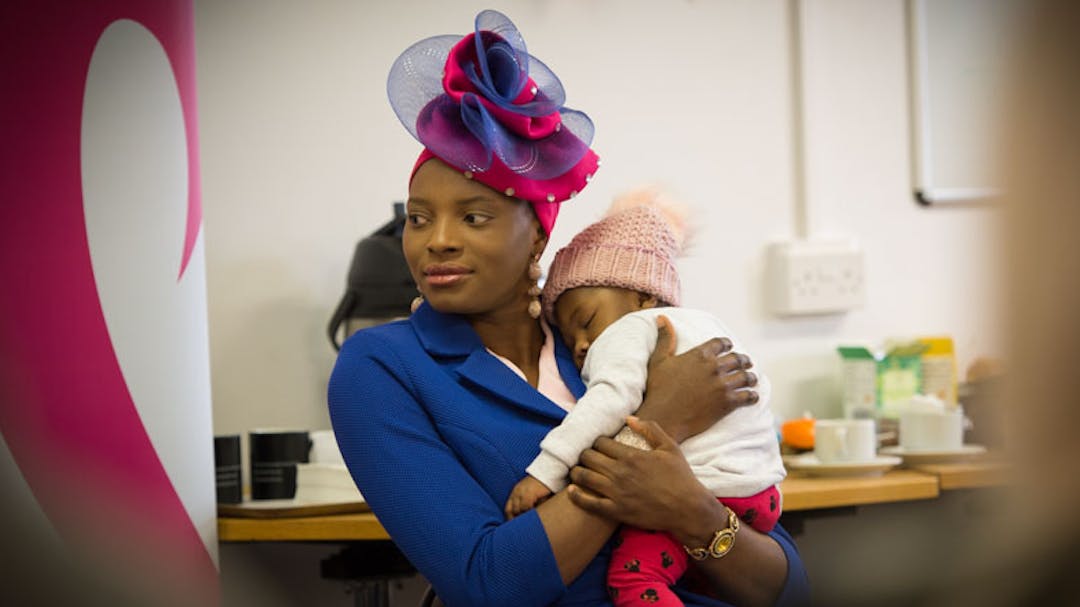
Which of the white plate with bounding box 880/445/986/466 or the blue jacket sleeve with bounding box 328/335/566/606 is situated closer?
the blue jacket sleeve with bounding box 328/335/566/606

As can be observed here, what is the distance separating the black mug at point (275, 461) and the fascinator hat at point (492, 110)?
2.64 feet

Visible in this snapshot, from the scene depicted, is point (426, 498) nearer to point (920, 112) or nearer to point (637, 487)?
point (637, 487)

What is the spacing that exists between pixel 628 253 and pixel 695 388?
0.20 metres

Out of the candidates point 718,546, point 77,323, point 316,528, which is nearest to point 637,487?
point 718,546

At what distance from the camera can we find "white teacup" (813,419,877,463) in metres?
2.05

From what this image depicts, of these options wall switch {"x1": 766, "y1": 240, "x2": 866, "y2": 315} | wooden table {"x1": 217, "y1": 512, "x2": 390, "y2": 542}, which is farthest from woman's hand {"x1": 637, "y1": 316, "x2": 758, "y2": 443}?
wall switch {"x1": 766, "y1": 240, "x2": 866, "y2": 315}

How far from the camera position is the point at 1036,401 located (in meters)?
0.17

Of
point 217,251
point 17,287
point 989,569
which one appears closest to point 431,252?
point 17,287

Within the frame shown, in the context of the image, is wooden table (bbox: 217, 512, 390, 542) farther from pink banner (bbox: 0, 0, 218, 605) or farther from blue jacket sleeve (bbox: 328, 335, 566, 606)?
blue jacket sleeve (bbox: 328, 335, 566, 606)

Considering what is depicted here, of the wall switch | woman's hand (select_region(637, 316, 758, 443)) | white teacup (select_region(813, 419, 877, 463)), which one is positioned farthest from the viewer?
the wall switch

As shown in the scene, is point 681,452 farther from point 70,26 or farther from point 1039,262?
point 1039,262

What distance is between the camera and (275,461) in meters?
1.80

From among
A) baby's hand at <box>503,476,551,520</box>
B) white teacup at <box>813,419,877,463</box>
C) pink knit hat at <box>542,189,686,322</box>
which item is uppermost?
pink knit hat at <box>542,189,686,322</box>

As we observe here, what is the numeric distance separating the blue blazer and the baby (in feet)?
0.12
